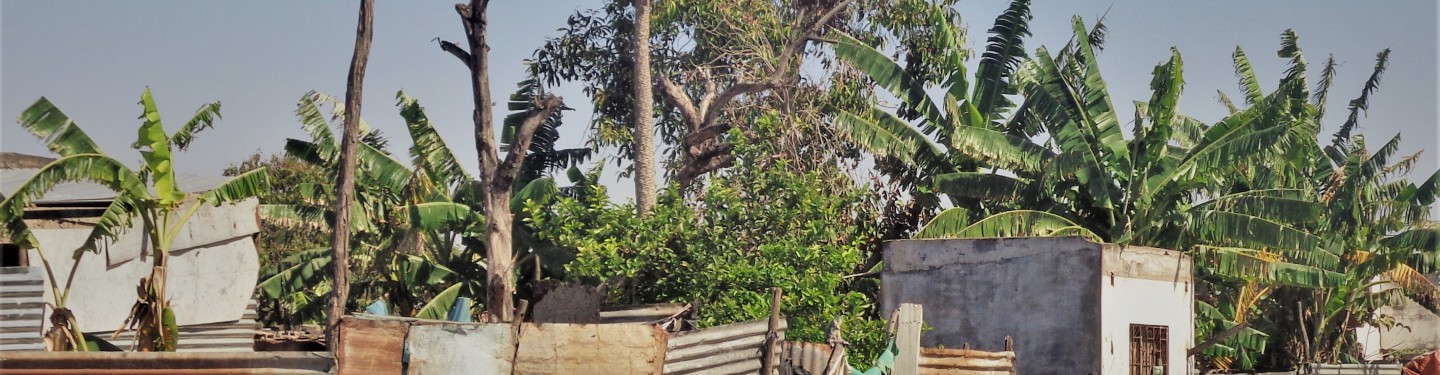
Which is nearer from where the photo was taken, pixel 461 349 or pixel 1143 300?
pixel 461 349

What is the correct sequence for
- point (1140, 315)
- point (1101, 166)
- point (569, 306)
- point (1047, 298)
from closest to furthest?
point (569, 306) → point (1047, 298) → point (1140, 315) → point (1101, 166)

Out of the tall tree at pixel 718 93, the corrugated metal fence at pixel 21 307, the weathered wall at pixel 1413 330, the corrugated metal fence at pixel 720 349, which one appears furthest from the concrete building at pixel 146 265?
the weathered wall at pixel 1413 330

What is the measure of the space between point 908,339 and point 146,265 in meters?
7.11

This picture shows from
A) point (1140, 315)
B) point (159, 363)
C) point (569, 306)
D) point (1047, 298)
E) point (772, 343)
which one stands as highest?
point (1047, 298)

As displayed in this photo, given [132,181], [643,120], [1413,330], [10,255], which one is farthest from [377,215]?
[1413,330]

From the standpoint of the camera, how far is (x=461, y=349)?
10711 millimetres

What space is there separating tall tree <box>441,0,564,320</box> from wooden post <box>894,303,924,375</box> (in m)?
3.83

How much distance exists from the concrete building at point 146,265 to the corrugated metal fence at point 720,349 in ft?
15.7

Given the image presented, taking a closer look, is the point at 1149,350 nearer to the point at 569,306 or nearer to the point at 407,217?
the point at 569,306

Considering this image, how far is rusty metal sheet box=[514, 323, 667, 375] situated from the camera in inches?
430

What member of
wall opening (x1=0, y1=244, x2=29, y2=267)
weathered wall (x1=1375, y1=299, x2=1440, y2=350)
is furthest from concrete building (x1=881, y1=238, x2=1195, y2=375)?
weathered wall (x1=1375, y1=299, x2=1440, y2=350)

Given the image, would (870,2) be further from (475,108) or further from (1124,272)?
(475,108)

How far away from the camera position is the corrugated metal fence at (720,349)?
11.6m

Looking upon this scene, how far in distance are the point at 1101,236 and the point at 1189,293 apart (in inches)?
75.8
